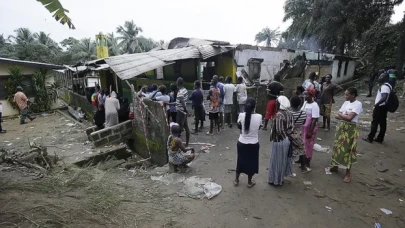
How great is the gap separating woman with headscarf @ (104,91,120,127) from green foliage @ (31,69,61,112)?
8664 millimetres

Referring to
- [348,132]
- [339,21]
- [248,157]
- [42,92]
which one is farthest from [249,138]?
[339,21]

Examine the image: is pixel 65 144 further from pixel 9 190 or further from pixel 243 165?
pixel 243 165

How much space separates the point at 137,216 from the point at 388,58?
20449 mm

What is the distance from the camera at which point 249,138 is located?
365 cm

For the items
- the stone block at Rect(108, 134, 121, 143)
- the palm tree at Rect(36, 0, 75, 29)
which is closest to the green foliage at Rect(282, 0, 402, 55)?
the stone block at Rect(108, 134, 121, 143)

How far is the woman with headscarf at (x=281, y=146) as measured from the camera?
12.0ft

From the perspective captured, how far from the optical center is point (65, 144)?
7832mm

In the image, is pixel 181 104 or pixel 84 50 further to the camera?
pixel 84 50

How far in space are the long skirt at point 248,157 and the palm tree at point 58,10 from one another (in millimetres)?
2962

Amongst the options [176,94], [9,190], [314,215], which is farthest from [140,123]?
[314,215]

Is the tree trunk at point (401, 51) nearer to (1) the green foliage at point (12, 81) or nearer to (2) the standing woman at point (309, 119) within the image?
(2) the standing woman at point (309, 119)

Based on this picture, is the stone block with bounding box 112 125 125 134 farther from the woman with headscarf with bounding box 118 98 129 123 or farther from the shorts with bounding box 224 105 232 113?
the shorts with bounding box 224 105 232 113

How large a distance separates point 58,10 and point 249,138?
3.01 metres

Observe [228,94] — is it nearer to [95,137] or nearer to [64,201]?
[95,137]
